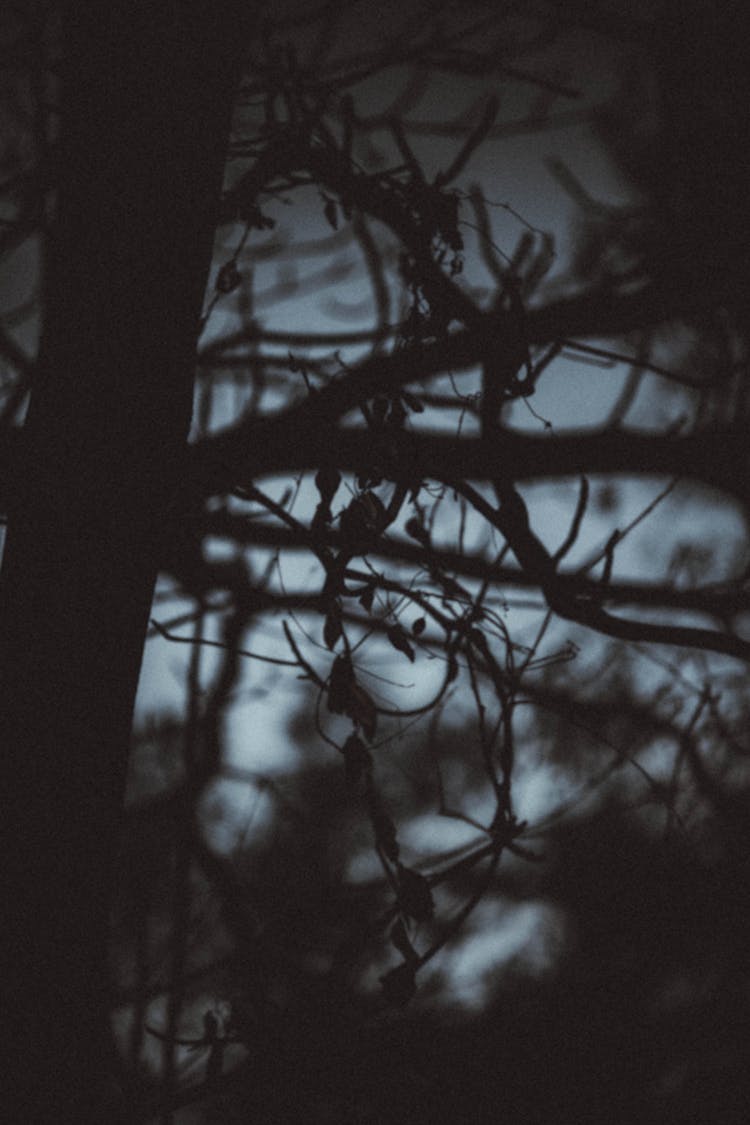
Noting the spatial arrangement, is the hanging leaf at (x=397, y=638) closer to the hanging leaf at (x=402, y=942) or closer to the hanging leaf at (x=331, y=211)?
the hanging leaf at (x=402, y=942)

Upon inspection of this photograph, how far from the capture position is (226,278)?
6.66ft

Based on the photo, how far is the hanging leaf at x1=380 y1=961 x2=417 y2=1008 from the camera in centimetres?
167

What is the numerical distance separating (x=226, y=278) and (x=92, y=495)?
63 centimetres

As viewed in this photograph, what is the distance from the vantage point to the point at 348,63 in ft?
9.21

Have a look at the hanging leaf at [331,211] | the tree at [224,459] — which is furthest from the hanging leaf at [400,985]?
the hanging leaf at [331,211]

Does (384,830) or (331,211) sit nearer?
(384,830)

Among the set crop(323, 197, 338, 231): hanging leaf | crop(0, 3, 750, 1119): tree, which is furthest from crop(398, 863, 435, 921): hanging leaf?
crop(323, 197, 338, 231): hanging leaf

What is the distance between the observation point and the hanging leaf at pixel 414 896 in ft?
5.49

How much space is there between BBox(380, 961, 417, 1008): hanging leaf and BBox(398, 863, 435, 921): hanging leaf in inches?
3.3

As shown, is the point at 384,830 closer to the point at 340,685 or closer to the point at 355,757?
the point at 355,757

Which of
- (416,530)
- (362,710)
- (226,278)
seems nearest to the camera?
(362,710)

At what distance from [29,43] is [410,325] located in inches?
45.6

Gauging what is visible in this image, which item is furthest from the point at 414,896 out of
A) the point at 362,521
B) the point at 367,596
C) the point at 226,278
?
the point at 226,278

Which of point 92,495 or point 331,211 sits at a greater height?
point 331,211
